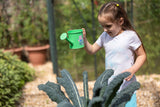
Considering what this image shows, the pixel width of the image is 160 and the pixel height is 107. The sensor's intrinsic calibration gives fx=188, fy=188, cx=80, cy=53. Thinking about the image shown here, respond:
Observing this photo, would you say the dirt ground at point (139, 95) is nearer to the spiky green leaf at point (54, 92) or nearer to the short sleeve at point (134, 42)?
the short sleeve at point (134, 42)

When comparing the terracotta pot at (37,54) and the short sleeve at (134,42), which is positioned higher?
the short sleeve at (134,42)

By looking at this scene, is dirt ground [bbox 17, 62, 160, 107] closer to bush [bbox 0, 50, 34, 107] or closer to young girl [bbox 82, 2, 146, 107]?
bush [bbox 0, 50, 34, 107]

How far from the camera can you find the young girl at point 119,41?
134 centimetres

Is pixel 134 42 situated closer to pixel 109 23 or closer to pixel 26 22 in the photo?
pixel 109 23

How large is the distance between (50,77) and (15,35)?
1.75m

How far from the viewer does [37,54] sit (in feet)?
15.4

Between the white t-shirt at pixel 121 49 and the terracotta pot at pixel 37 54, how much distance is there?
3.39 metres

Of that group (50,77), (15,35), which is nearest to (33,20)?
(15,35)

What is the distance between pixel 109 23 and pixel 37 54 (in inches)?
143

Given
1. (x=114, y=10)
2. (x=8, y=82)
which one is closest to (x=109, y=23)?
(x=114, y=10)

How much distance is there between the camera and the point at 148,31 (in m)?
4.06

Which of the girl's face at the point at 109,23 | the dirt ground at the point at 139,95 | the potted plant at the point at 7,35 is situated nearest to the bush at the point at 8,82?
the dirt ground at the point at 139,95

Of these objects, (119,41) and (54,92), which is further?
(119,41)

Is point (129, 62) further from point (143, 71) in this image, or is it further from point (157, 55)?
point (157, 55)
